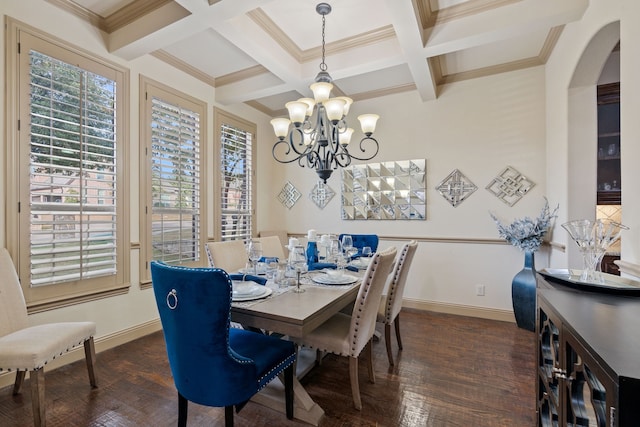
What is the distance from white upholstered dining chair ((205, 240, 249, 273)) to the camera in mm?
2568

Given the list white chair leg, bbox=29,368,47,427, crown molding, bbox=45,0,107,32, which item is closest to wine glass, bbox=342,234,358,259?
white chair leg, bbox=29,368,47,427

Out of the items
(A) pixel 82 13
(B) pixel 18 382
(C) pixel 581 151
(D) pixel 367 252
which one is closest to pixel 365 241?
(D) pixel 367 252

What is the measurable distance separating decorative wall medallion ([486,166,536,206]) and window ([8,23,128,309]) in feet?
12.6

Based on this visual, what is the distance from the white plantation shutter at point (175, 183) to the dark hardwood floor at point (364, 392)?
97 cm

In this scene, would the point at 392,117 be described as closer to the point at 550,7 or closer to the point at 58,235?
the point at 550,7

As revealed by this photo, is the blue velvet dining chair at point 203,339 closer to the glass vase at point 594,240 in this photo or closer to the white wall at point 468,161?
the glass vase at point 594,240

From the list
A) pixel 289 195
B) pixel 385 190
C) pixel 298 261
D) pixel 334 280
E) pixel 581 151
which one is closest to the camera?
pixel 298 261

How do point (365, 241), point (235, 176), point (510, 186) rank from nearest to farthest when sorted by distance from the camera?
point (510, 186) → point (365, 241) → point (235, 176)

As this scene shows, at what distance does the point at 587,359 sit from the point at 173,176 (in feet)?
11.2

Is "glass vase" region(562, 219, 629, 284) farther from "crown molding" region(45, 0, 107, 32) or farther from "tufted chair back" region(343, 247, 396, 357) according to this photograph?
"crown molding" region(45, 0, 107, 32)

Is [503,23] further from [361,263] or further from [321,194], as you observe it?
[321,194]

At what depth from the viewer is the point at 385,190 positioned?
3.92 metres

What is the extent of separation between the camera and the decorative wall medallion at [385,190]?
147 inches

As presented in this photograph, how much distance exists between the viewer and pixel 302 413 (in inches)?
68.6
